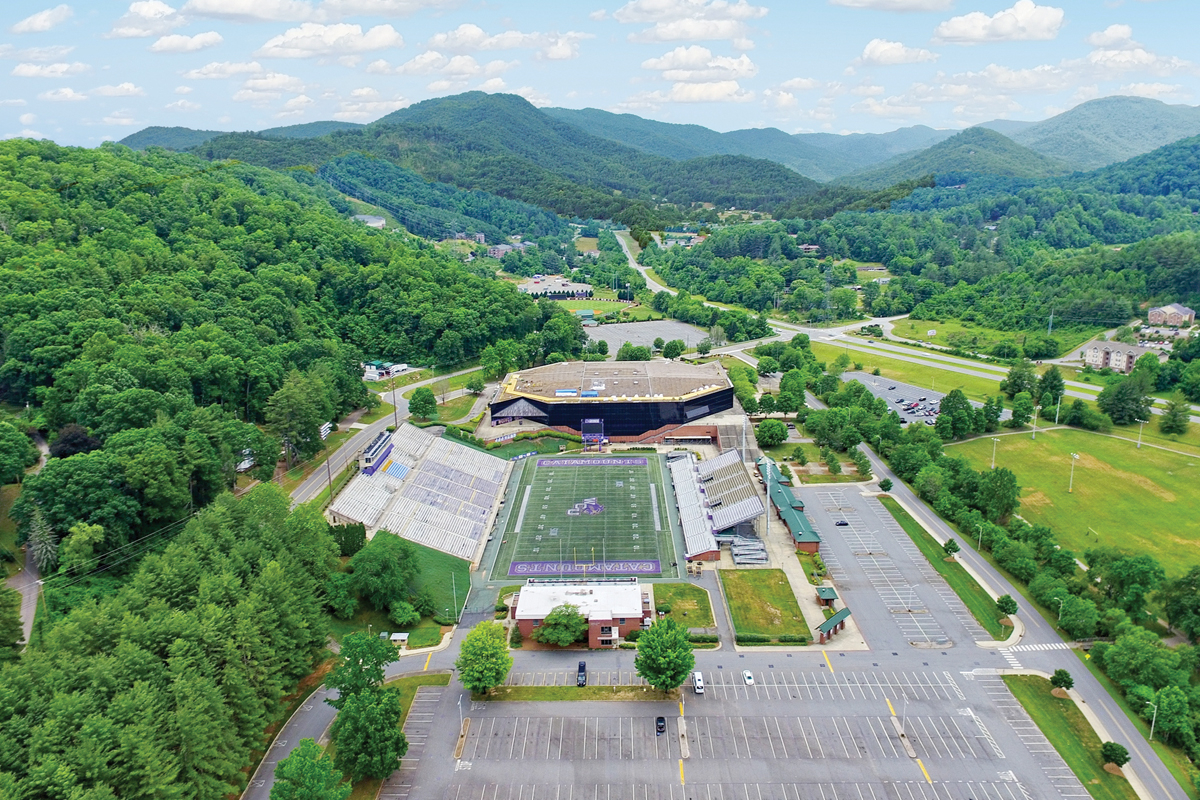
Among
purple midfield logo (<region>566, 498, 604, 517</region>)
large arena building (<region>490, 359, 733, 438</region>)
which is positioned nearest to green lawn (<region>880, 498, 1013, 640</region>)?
large arena building (<region>490, 359, 733, 438</region>)

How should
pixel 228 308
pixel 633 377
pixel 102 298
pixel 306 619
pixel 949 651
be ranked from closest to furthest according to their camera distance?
pixel 306 619 → pixel 949 651 → pixel 102 298 → pixel 228 308 → pixel 633 377

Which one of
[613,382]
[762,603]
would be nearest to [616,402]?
[613,382]

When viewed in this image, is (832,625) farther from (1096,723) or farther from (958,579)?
(1096,723)

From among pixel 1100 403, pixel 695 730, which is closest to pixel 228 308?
pixel 695 730

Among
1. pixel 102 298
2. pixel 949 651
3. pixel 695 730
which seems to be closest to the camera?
pixel 695 730

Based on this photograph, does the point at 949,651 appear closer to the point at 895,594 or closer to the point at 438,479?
the point at 895,594

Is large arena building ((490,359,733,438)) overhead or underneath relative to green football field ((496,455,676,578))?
overhead

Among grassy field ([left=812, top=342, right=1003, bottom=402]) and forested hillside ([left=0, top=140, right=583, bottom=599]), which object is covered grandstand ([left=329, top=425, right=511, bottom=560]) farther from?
grassy field ([left=812, top=342, right=1003, bottom=402])
